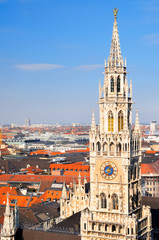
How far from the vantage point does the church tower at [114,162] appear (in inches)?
1832

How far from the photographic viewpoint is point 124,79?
47.9 meters

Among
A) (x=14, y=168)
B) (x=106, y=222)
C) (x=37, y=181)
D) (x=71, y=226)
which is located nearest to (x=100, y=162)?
(x=106, y=222)

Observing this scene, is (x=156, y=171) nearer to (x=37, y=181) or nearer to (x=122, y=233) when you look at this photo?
(x=37, y=181)

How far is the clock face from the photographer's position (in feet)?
155

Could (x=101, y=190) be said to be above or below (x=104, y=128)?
below

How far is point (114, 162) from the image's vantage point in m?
47.1

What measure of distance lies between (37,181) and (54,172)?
60.9ft

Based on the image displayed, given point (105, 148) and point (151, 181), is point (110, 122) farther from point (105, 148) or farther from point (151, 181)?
point (151, 181)

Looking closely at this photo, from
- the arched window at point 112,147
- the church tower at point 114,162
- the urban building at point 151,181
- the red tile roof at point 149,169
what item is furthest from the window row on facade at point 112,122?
the red tile roof at point 149,169

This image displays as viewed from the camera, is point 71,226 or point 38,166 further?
point 38,166

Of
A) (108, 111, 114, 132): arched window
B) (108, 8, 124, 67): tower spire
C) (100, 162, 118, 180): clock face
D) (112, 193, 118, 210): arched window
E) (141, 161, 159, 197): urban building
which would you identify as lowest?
(141, 161, 159, 197): urban building

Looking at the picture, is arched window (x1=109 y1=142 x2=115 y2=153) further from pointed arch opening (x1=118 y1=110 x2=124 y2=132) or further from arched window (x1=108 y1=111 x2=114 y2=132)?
pointed arch opening (x1=118 y1=110 x2=124 y2=132)

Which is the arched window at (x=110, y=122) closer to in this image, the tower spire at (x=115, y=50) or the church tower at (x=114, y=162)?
the church tower at (x=114, y=162)

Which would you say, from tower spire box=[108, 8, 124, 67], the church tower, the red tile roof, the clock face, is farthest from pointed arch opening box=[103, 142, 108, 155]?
the red tile roof
